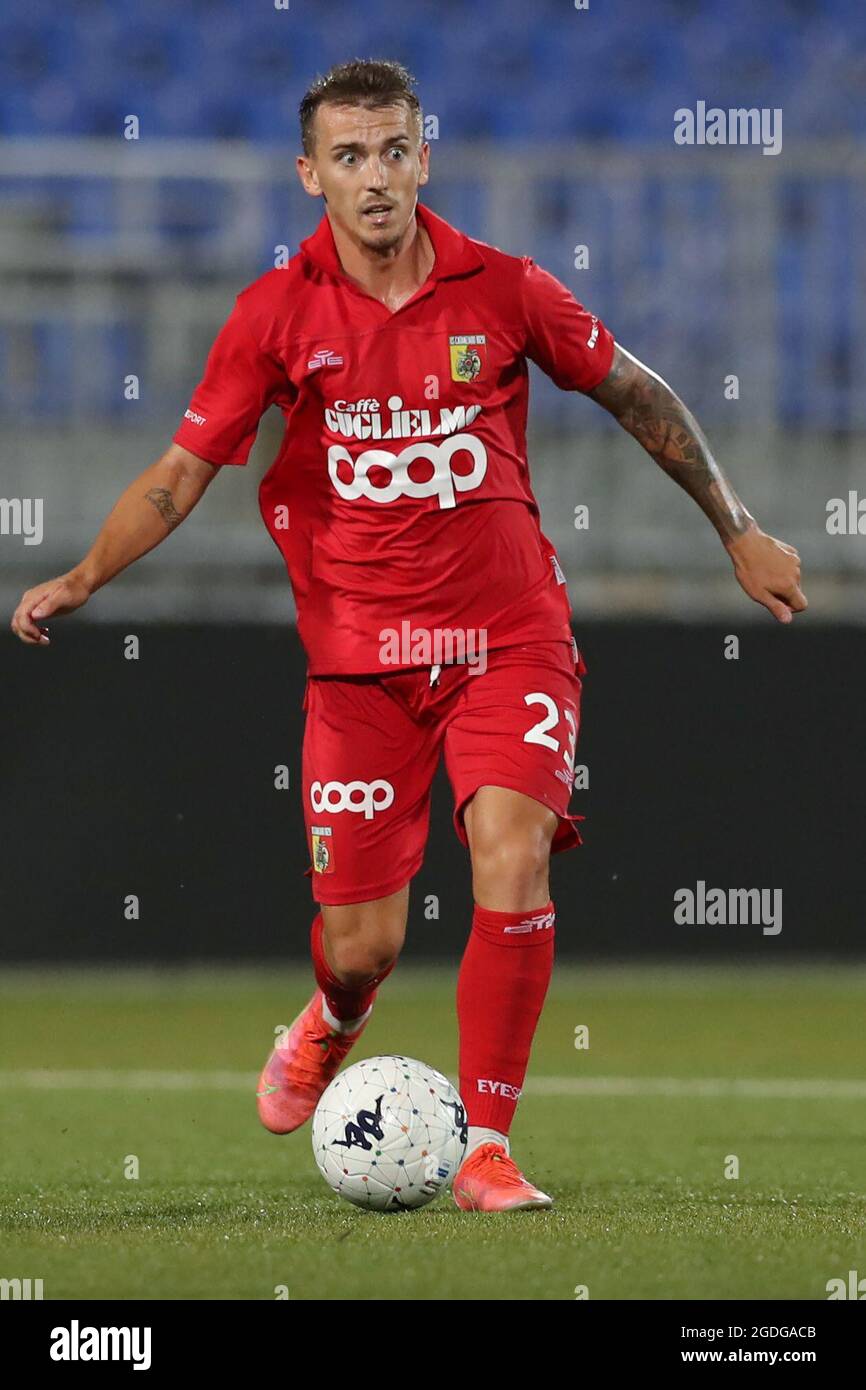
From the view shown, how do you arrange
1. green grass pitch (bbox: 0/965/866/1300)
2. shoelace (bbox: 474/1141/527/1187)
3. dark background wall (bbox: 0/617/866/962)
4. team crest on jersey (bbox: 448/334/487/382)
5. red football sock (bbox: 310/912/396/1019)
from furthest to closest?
dark background wall (bbox: 0/617/866/962) → red football sock (bbox: 310/912/396/1019) → team crest on jersey (bbox: 448/334/487/382) → shoelace (bbox: 474/1141/527/1187) → green grass pitch (bbox: 0/965/866/1300)

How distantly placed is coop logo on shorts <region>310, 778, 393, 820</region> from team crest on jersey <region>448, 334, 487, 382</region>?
0.82 m

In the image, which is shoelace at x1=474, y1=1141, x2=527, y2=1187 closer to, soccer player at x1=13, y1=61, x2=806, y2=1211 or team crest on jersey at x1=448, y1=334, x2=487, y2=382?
soccer player at x1=13, y1=61, x2=806, y2=1211

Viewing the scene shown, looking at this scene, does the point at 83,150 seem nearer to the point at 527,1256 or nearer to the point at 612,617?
the point at 612,617

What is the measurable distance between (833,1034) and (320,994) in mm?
3232

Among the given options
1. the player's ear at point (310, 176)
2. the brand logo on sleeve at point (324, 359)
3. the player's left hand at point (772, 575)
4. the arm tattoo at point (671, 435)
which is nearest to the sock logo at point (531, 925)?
the player's left hand at point (772, 575)

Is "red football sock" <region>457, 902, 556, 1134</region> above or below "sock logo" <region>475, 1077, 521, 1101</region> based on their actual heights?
above

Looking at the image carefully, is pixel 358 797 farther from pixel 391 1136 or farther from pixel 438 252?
pixel 438 252

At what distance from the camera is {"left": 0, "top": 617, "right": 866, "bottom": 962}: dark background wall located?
8.80 metres

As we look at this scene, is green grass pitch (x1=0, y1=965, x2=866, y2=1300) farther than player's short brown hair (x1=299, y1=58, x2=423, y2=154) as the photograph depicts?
No

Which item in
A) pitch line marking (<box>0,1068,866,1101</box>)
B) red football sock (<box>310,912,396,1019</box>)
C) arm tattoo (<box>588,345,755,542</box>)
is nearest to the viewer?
arm tattoo (<box>588,345,755,542</box>)

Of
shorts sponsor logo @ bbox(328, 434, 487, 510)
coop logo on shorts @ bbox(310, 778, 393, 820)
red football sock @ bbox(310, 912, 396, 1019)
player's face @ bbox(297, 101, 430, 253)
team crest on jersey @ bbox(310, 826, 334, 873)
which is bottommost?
red football sock @ bbox(310, 912, 396, 1019)

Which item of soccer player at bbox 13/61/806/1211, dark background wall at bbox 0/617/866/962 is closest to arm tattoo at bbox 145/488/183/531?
soccer player at bbox 13/61/806/1211

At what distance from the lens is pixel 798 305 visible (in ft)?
35.6
